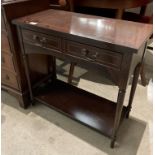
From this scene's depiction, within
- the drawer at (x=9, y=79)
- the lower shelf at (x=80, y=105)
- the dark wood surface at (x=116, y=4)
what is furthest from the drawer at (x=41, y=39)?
the dark wood surface at (x=116, y=4)

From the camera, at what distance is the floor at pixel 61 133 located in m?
1.28

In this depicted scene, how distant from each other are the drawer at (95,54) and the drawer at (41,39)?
77 millimetres

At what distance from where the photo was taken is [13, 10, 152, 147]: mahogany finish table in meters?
0.93

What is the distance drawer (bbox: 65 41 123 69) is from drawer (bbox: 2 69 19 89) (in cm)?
64

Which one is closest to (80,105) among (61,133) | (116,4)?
(61,133)

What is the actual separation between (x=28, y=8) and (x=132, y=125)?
118 cm

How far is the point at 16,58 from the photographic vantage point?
1369 mm

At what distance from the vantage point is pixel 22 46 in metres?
1.29

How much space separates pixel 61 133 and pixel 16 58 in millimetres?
653

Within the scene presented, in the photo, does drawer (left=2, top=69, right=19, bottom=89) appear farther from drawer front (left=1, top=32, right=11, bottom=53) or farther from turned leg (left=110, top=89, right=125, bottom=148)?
turned leg (left=110, top=89, right=125, bottom=148)

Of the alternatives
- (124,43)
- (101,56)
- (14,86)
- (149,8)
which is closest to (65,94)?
(14,86)

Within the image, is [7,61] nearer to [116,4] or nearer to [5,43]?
[5,43]

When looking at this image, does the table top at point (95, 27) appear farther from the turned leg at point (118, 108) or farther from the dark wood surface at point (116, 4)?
the dark wood surface at point (116, 4)

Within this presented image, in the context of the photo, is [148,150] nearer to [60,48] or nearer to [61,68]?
[60,48]
